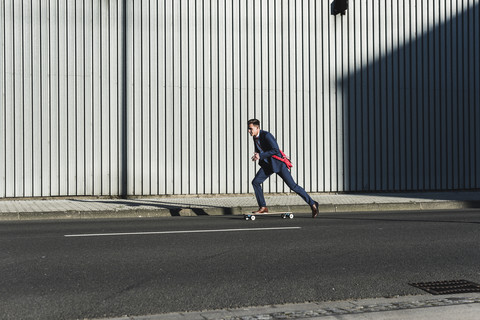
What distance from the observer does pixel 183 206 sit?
13039 mm

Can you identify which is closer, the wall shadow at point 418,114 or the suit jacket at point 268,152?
the suit jacket at point 268,152

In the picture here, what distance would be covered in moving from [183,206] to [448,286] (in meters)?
8.25

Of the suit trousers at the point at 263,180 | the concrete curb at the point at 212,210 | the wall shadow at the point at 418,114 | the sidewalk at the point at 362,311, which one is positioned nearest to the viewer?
the sidewalk at the point at 362,311

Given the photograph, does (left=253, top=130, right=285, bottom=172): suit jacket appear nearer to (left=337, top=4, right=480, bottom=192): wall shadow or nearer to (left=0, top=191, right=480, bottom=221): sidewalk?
(left=0, top=191, right=480, bottom=221): sidewalk

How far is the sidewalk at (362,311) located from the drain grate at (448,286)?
0.37 meters

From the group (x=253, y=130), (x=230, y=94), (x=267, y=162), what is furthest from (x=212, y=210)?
(x=230, y=94)

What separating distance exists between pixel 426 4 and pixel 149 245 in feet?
43.7

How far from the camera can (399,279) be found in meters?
5.67

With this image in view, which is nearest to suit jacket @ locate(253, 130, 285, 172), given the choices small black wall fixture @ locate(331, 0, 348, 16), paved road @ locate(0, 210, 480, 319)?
paved road @ locate(0, 210, 480, 319)

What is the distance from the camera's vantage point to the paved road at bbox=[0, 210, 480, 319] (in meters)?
4.93

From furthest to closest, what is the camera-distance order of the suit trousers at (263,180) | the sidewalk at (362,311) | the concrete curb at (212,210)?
the concrete curb at (212,210) < the suit trousers at (263,180) < the sidewalk at (362,311)

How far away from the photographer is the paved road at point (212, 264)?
16.2 feet

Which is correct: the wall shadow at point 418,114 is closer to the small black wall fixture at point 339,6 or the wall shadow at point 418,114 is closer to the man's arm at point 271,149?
the small black wall fixture at point 339,6

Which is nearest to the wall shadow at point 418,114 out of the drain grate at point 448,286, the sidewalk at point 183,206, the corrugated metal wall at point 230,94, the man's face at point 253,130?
the corrugated metal wall at point 230,94
